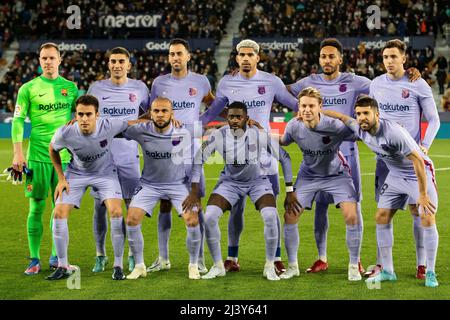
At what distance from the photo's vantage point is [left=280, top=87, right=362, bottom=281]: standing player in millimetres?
8766

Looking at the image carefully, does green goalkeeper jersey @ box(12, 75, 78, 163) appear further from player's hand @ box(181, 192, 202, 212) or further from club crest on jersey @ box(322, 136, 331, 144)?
club crest on jersey @ box(322, 136, 331, 144)

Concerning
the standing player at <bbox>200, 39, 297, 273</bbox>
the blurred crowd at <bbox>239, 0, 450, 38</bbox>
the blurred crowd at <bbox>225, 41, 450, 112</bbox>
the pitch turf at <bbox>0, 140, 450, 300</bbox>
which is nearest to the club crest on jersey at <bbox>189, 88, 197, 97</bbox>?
the standing player at <bbox>200, 39, 297, 273</bbox>

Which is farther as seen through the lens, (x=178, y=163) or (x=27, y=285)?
(x=178, y=163)

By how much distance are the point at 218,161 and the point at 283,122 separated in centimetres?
645

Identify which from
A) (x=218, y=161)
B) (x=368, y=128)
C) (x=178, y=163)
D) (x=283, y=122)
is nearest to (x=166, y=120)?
(x=178, y=163)

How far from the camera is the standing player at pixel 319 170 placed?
28.8 ft

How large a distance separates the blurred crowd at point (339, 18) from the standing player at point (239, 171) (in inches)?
1093

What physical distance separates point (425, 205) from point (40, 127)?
418 cm

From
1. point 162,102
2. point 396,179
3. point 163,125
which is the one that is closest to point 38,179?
point 163,125

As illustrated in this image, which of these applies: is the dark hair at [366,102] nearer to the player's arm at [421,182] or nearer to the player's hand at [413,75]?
the player's arm at [421,182]

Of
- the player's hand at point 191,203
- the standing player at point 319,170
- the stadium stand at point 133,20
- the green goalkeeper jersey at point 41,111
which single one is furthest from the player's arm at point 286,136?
the stadium stand at point 133,20

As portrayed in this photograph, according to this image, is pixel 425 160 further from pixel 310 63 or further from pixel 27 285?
pixel 310 63

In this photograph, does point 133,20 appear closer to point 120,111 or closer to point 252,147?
point 120,111

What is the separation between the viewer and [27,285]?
335 inches
